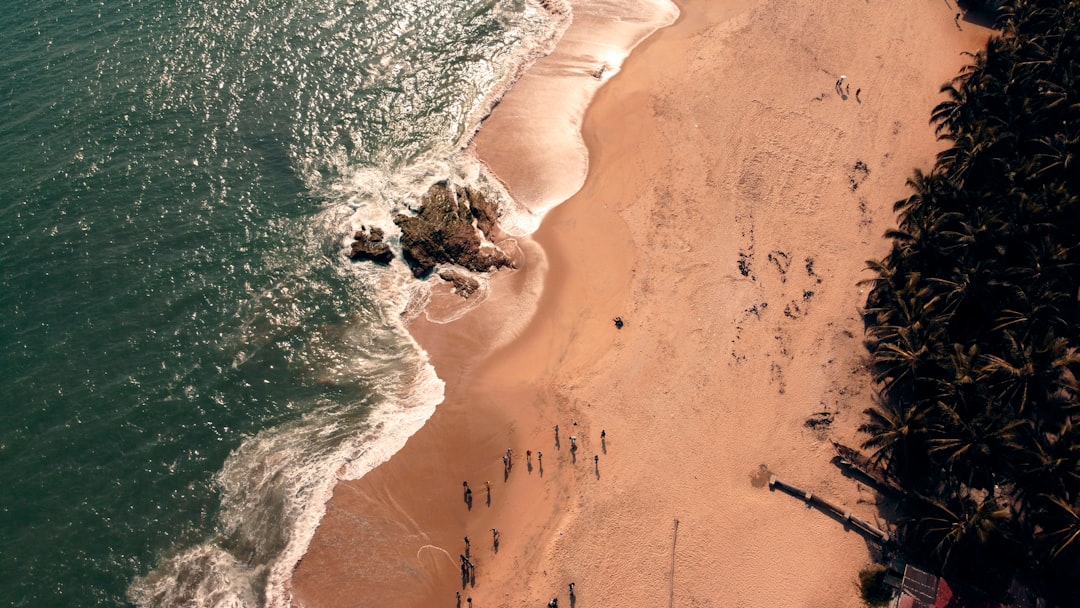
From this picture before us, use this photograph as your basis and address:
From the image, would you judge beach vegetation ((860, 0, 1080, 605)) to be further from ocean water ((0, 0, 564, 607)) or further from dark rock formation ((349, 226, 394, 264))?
dark rock formation ((349, 226, 394, 264))

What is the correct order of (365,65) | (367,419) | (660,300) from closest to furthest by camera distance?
1. (367,419)
2. (660,300)
3. (365,65)

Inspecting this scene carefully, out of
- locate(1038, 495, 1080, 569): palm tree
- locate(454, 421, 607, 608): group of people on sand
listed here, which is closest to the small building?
locate(1038, 495, 1080, 569): palm tree

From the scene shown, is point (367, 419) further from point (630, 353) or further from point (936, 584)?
point (936, 584)

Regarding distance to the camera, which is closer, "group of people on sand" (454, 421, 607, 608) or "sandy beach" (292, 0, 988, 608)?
"group of people on sand" (454, 421, 607, 608)

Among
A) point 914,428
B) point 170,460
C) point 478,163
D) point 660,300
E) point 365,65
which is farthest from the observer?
point 365,65

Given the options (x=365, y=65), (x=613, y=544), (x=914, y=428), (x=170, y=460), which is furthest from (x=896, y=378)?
(x=365, y=65)

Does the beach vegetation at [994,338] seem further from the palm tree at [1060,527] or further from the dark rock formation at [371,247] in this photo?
the dark rock formation at [371,247]

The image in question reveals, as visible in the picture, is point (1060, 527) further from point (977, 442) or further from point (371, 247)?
point (371, 247)
